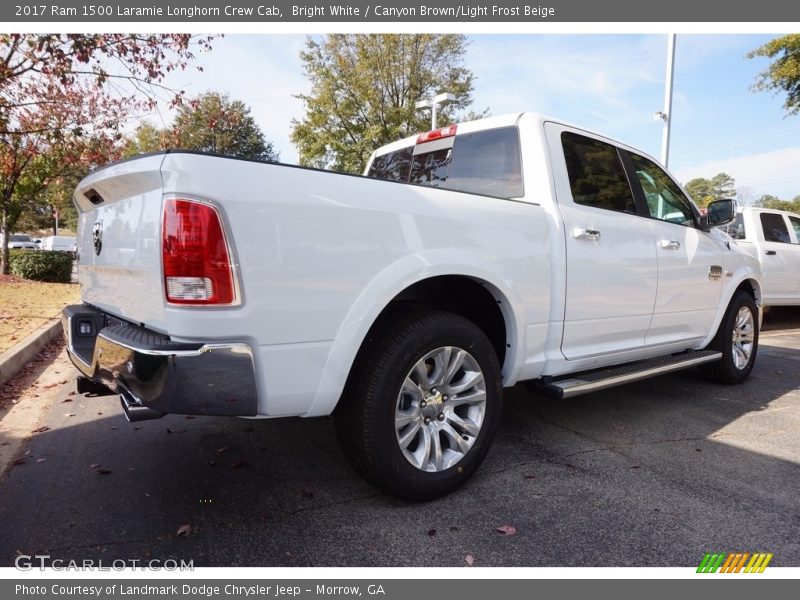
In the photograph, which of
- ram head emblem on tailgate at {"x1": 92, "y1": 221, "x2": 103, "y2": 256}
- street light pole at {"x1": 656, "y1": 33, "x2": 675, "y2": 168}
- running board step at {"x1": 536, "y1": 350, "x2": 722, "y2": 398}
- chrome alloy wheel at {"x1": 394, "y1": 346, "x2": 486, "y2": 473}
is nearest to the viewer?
chrome alloy wheel at {"x1": 394, "y1": 346, "x2": 486, "y2": 473}

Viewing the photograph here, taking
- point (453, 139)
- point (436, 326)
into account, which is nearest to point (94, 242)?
point (436, 326)

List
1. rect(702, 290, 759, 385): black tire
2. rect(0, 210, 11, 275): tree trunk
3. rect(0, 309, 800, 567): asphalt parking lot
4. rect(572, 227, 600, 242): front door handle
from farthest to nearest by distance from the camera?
1. rect(0, 210, 11, 275): tree trunk
2. rect(702, 290, 759, 385): black tire
3. rect(572, 227, 600, 242): front door handle
4. rect(0, 309, 800, 567): asphalt parking lot

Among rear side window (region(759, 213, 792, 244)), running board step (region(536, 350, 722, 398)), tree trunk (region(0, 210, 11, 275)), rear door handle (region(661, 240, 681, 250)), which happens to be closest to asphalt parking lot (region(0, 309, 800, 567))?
running board step (region(536, 350, 722, 398))

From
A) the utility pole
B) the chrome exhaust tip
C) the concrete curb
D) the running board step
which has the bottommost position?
the concrete curb

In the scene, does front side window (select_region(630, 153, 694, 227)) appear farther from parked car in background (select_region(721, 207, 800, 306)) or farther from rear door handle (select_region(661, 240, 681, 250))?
parked car in background (select_region(721, 207, 800, 306))

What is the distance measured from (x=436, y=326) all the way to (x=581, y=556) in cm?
115

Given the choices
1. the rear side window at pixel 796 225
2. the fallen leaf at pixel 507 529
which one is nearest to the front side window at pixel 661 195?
the fallen leaf at pixel 507 529

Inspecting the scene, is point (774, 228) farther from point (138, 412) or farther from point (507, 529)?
point (138, 412)

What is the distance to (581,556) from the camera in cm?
216

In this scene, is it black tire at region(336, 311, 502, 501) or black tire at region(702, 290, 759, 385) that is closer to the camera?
black tire at region(336, 311, 502, 501)

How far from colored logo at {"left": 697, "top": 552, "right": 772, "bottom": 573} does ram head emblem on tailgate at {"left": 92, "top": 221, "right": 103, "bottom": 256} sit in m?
3.11

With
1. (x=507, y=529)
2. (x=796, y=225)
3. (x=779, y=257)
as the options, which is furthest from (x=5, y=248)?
(x=796, y=225)

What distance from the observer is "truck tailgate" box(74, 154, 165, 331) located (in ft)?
6.70

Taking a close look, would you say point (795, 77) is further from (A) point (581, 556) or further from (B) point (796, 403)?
(A) point (581, 556)
